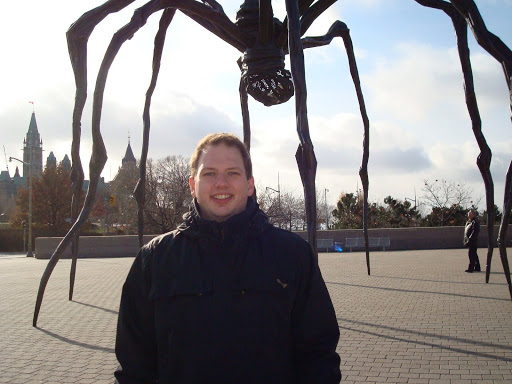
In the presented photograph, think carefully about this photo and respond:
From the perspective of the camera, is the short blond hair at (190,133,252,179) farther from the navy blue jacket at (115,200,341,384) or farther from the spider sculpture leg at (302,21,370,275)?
the spider sculpture leg at (302,21,370,275)

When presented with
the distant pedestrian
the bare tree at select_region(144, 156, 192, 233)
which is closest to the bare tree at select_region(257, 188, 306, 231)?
the bare tree at select_region(144, 156, 192, 233)

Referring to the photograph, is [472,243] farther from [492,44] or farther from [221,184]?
[221,184]

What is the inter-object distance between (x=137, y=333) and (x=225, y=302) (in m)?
0.42

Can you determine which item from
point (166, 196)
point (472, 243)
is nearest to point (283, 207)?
point (166, 196)

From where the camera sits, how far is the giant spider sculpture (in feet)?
13.1

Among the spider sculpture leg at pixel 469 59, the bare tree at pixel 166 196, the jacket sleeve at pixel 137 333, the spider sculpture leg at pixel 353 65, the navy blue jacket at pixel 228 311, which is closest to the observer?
the navy blue jacket at pixel 228 311

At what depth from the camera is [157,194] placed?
3784cm

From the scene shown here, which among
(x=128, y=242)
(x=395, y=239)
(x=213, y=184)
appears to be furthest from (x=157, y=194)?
(x=213, y=184)

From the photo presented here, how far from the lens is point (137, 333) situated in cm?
220

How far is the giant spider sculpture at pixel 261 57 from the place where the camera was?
399cm

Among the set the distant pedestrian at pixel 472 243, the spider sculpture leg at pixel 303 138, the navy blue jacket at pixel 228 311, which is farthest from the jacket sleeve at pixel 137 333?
the distant pedestrian at pixel 472 243

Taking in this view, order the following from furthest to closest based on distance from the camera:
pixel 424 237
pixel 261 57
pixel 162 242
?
pixel 424 237, pixel 261 57, pixel 162 242

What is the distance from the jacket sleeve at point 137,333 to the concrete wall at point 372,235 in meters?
20.1

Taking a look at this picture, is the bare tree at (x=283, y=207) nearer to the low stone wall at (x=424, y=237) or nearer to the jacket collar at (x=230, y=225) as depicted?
the low stone wall at (x=424, y=237)
